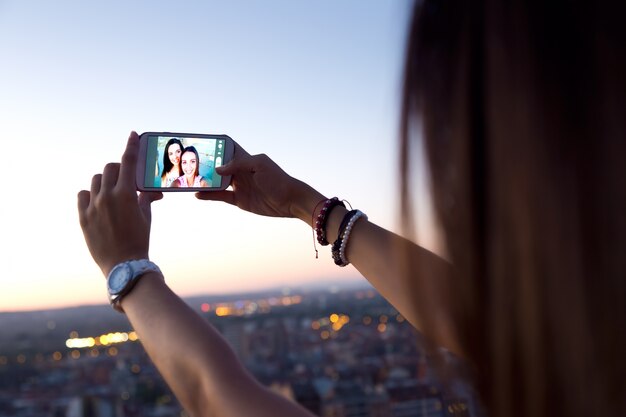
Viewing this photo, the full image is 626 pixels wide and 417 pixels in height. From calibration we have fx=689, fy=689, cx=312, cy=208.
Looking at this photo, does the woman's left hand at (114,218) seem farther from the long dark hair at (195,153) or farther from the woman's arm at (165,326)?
the long dark hair at (195,153)

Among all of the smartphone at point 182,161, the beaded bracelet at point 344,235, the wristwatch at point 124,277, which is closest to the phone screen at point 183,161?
the smartphone at point 182,161

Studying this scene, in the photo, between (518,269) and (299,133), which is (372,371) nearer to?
(299,133)

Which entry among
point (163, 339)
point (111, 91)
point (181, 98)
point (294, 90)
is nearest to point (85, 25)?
point (111, 91)

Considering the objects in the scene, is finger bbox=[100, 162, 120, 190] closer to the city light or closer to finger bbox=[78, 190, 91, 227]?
finger bbox=[78, 190, 91, 227]

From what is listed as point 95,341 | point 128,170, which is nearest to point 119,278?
point 128,170

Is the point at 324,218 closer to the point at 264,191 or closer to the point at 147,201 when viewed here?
the point at 264,191

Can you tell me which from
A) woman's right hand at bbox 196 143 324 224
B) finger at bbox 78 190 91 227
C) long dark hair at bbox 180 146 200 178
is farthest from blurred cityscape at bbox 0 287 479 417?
finger at bbox 78 190 91 227
